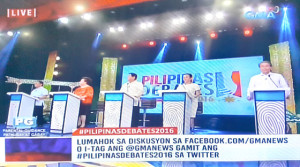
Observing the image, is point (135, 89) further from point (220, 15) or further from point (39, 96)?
point (220, 15)

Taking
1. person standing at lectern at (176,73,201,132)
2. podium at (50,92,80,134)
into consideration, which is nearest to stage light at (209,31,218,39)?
person standing at lectern at (176,73,201,132)

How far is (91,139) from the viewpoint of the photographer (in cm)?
339

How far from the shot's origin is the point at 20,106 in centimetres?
352

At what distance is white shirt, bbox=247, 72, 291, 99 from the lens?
3.24 meters

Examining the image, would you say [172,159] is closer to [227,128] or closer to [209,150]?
[209,150]

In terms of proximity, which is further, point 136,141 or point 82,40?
point 82,40

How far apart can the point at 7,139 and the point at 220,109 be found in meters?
2.93

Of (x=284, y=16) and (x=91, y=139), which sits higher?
(x=284, y=16)

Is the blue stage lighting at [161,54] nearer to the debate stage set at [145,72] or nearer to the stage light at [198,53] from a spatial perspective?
the debate stage set at [145,72]

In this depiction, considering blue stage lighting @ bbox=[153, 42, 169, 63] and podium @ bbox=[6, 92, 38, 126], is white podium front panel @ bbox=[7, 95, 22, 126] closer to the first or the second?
podium @ bbox=[6, 92, 38, 126]

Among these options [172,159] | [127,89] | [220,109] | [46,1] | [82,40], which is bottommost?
[172,159]

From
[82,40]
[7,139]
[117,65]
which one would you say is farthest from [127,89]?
[7,139]

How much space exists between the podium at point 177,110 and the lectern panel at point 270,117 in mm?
902

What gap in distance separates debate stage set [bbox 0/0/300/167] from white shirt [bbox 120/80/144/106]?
23mm
